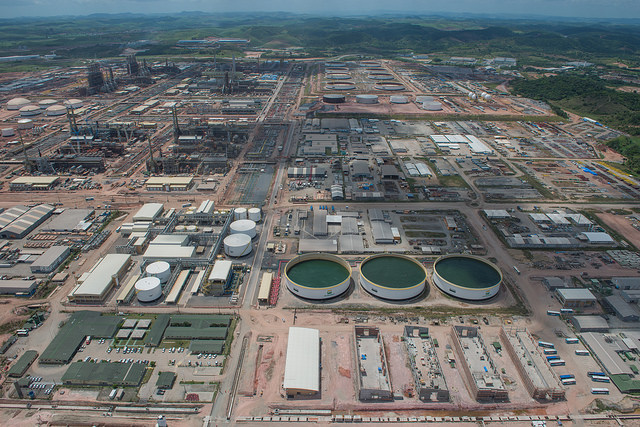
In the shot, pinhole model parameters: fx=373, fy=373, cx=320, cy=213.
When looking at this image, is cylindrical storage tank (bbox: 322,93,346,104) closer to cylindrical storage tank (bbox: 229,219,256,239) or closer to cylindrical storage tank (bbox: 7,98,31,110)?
cylindrical storage tank (bbox: 229,219,256,239)

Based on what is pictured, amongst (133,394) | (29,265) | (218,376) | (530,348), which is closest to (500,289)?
(530,348)

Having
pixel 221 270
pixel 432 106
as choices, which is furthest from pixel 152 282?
pixel 432 106

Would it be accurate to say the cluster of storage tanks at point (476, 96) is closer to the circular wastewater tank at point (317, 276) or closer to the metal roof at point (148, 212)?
the circular wastewater tank at point (317, 276)

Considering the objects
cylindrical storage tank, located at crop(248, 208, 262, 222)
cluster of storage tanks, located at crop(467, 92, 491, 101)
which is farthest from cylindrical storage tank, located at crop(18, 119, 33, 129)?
cluster of storage tanks, located at crop(467, 92, 491, 101)

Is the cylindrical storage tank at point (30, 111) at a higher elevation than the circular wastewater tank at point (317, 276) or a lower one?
higher

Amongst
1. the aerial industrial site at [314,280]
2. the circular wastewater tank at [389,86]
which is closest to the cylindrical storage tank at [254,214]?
the aerial industrial site at [314,280]

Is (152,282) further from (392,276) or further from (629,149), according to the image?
(629,149)
